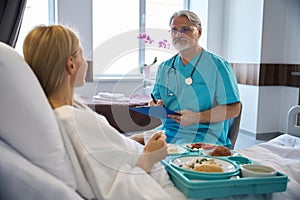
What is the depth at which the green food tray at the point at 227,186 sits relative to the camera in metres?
0.73

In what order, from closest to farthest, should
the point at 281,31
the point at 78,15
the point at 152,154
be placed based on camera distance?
the point at 152,154 < the point at 78,15 < the point at 281,31

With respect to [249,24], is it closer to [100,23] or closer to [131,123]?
[100,23]

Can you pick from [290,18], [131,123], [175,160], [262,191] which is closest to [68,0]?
[131,123]

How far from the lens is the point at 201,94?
1.59 metres

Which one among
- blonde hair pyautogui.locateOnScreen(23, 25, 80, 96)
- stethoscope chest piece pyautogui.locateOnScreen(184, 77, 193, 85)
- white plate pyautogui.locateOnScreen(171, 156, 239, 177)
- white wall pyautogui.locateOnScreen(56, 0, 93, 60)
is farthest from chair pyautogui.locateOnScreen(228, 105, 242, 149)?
white wall pyautogui.locateOnScreen(56, 0, 93, 60)

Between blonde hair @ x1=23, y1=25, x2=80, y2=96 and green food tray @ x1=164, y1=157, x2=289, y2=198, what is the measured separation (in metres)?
0.43

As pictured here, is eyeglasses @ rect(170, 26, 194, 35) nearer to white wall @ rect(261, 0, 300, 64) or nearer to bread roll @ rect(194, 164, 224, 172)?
bread roll @ rect(194, 164, 224, 172)

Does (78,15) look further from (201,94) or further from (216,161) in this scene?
(216,161)

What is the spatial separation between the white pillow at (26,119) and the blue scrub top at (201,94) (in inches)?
38.1

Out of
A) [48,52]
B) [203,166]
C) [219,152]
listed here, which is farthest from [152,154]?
[48,52]

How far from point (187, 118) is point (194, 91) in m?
0.18

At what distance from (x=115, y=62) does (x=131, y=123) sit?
2.03 ft

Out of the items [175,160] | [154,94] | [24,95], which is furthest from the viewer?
[154,94]

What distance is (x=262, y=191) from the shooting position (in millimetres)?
771
